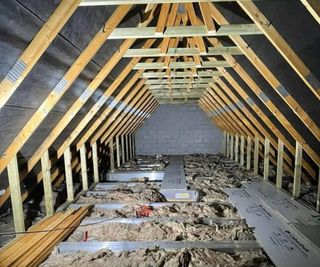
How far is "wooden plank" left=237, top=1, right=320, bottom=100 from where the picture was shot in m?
2.09

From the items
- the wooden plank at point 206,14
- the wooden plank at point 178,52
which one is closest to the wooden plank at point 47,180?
the wooden plank at point 178,52

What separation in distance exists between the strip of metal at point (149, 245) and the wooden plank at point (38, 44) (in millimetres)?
1656

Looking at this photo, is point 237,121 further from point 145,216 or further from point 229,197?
point 145,216

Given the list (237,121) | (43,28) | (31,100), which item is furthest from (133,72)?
(237,121)

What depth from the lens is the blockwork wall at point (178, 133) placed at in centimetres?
998

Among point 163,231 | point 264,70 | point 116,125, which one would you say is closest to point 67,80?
point 163,231

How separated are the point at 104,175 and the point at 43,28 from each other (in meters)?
4.80

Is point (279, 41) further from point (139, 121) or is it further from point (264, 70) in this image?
point (139, 121)

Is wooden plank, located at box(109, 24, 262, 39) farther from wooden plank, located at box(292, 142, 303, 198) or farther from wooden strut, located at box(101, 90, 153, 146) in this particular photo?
wooden strut, located at box(101, 90, 153, 146)

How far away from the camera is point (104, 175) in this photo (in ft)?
20.0

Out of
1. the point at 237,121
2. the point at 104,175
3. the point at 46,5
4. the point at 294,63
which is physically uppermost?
the point at 46,5

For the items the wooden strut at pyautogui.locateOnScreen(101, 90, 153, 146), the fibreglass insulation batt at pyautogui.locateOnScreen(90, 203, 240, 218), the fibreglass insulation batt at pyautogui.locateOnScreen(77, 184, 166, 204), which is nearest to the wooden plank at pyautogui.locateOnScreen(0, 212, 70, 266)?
the fibreglass insulation batt at pyautogui.locateOnScreen(90, 203, 240, 218)

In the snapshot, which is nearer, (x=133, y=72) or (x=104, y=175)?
(x=133, y=72)

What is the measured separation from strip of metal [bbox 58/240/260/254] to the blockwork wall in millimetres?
7457
